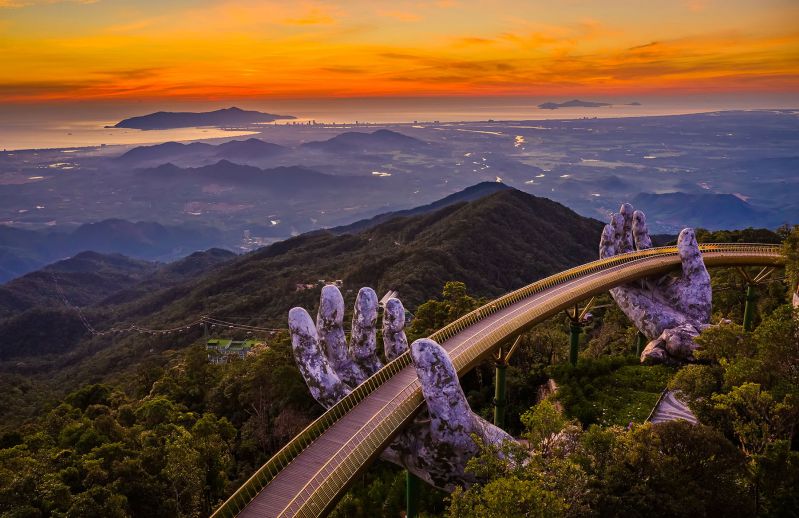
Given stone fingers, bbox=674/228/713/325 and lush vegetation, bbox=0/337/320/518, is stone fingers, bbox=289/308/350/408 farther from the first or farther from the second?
stone fingers, bbox=674/228/713/325

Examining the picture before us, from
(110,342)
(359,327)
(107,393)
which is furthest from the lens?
(110,342)

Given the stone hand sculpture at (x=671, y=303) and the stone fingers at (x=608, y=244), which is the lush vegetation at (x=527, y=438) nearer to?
the stone hand sculpture at (x=671, y=303)

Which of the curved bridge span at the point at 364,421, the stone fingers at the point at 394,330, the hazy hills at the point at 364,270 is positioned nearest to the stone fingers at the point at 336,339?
the stone fingers at the point at 394,330

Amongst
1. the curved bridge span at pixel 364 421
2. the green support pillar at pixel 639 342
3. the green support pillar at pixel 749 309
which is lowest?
the green support pillar at pixel 639 342

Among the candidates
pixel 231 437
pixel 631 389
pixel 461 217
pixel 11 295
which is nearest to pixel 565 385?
pixel 631 389

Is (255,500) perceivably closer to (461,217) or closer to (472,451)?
(472,451)

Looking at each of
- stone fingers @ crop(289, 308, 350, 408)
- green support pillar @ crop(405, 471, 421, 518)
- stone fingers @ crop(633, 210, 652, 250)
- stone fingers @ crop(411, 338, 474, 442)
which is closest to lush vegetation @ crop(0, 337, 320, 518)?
stone fingers @ crop(289, 308, 350, 408)

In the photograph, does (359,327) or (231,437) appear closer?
(359,327)

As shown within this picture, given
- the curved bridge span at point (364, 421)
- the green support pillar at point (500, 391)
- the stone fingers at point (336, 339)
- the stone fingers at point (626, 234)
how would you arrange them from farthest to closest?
1. the stone fingers at point (626, 234)
2. the green support pillar at point (500, 391)
3. the stone fingers at point (336, 339)
4. the curved bridge span at point (364, 421)
